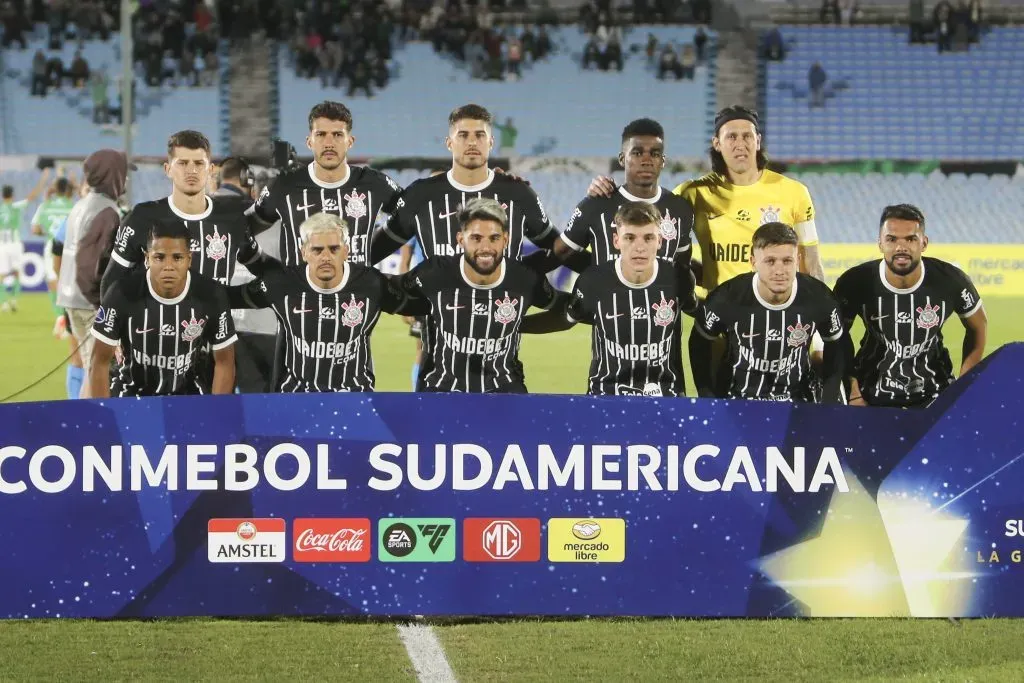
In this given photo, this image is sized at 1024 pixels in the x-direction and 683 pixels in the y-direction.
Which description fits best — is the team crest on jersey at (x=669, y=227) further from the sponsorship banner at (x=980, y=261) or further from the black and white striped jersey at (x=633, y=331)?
the sponsorship banner at (x=980, y=261)

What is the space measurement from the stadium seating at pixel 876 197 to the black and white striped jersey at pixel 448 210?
63.1ft

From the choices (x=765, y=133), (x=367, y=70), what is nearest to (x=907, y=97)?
(x=765, y=133)

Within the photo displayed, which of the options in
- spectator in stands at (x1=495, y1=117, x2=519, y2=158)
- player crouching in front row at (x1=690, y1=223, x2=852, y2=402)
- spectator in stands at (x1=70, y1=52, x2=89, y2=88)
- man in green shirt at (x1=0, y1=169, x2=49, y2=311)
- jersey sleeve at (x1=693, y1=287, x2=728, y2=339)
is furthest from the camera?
spectator in stands at (x1=70, y1=52, x2=89, y2=88)

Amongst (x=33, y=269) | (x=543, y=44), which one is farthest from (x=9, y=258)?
(x=543, y=44)

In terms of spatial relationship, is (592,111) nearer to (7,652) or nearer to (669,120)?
(669,120)

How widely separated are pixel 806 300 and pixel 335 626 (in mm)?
2159

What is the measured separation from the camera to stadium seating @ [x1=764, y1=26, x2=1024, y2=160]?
27594 mm

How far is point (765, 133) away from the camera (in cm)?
2784

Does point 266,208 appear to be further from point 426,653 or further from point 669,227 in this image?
point 426,653

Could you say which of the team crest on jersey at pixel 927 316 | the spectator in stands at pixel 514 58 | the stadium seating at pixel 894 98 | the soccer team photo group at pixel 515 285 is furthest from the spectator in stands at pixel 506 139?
the team crest on jersey at pixel 927 316

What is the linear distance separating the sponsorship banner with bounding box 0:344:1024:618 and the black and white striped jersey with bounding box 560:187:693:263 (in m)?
1.39

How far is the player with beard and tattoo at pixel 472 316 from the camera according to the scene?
16.7 feet

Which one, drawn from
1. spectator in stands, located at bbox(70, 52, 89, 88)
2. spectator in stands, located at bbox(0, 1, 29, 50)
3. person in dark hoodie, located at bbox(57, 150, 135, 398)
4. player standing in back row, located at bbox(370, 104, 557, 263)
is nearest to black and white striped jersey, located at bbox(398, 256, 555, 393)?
player standing in back row, located at bbox(370, 104, 557, 263)

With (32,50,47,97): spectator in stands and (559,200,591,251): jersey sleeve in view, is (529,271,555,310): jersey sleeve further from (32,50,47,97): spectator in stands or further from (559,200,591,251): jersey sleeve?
(32,50,47,97): spectator in stands
